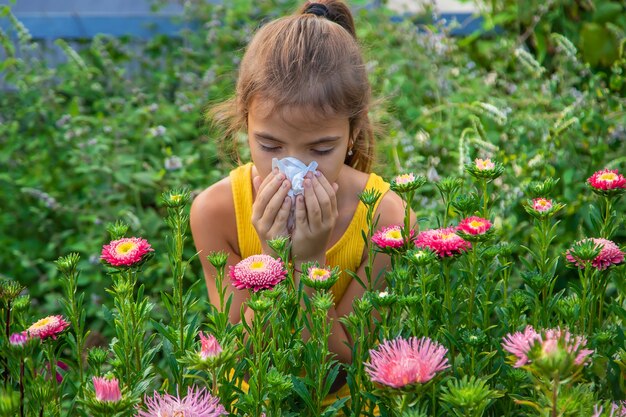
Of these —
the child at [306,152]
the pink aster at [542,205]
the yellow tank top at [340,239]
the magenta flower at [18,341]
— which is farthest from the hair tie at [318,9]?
the magenta flower at [18,341]

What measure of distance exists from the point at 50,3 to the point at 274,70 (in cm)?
371

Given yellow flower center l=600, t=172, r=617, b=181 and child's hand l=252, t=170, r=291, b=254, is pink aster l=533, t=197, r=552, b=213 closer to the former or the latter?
yellow flower center l=600, t=172, r=617, b=181

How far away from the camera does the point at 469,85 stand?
362 centimetres

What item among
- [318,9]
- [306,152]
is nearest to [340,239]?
[306,152]

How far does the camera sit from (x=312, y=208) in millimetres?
1740

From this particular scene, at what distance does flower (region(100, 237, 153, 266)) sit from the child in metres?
0.51

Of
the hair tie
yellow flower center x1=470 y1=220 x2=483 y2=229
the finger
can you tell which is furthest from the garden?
the hair tie

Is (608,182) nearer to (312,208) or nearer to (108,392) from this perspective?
(312,208)

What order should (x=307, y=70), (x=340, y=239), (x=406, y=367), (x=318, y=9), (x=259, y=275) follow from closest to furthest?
(x=406, y=367) → (x=259, y=275) → (x=307, y=70) → (x=340, y=239) → (x=318, y=9)

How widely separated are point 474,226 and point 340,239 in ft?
3.13

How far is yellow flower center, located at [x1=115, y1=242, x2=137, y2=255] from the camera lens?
47.5 inches

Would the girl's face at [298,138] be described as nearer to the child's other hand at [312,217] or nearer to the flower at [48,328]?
the child's other hand at [312,217]

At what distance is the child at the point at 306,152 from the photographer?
1767 mm

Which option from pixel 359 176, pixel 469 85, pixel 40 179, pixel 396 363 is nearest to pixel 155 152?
pixel 40 179
